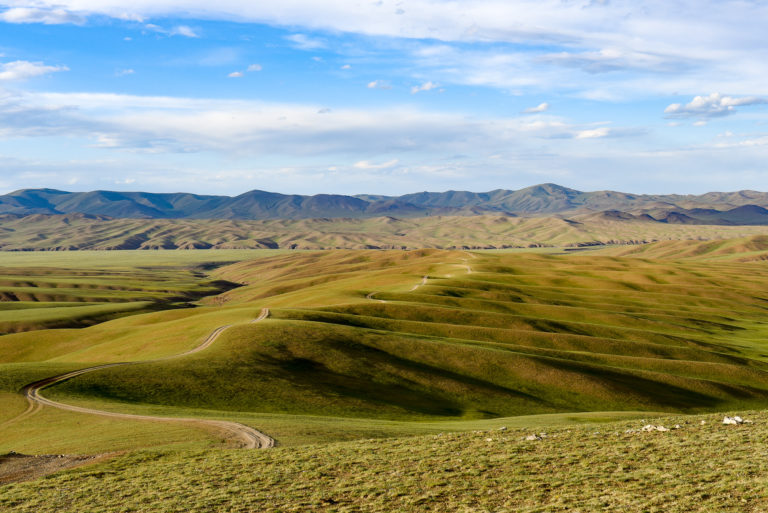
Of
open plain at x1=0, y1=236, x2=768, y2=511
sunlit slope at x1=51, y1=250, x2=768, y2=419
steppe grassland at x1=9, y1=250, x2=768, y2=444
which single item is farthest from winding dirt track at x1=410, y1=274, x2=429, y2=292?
steppe grassland at x1=9, y1=250, x2=768, y2=444

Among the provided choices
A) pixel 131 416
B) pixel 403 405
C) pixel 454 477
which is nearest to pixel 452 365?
pixel 403 405

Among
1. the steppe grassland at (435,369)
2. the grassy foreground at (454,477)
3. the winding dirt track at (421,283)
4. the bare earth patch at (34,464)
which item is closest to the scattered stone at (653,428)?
the grassy foreground at (454,477)

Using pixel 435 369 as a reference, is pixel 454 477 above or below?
above

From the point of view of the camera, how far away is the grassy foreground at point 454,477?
72.1ft

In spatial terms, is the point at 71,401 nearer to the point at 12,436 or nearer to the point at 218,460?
the point at 12,436

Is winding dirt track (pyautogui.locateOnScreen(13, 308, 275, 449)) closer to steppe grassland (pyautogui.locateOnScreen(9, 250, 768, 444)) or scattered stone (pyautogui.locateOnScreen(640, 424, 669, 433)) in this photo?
steppe grassland (pyautogui.locateOnScreen(9, 250, 768, 444))

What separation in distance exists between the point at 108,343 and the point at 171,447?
67.4 meters

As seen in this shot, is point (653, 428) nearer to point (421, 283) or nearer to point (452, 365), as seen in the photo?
point (452, 365)

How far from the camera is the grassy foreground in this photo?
2197cm

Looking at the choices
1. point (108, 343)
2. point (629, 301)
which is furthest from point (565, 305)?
point (108, 343)

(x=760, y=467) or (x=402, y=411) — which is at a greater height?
(x=760, y=467)

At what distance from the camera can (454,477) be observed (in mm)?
25719

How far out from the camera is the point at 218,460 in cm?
3119

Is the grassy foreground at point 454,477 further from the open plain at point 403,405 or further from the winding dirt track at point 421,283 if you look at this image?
the winding dirt track at point 421,283
